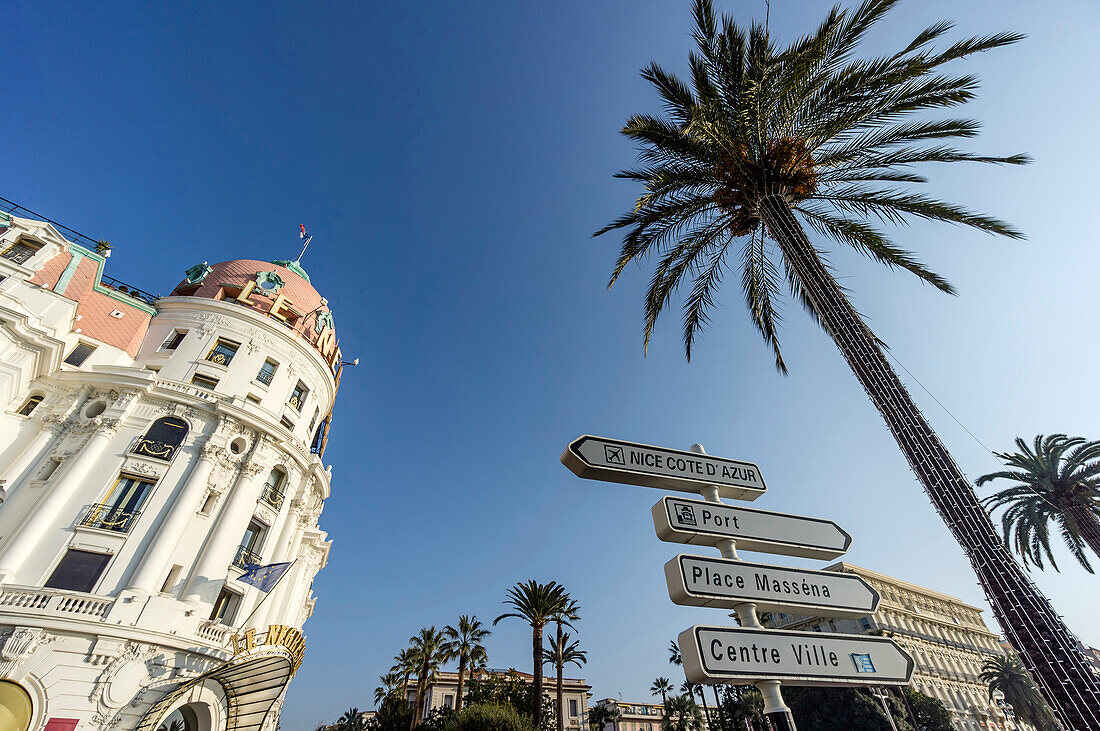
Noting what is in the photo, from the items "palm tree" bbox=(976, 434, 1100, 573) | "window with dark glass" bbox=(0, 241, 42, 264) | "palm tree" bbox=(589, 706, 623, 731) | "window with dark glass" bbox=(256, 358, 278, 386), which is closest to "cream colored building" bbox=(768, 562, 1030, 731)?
"palm tree" bbox=(589, 706, 623, 731)

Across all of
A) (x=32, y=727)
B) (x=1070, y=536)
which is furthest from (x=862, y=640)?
(x=1070, y=536)

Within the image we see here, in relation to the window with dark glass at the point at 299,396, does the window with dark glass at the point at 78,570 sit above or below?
below

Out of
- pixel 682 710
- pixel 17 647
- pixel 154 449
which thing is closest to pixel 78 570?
pixel 17 647

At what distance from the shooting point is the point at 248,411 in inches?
976

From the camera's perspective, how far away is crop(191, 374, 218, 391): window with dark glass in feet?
82.8

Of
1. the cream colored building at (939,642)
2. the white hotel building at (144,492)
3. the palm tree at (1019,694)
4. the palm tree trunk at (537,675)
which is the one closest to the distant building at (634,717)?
the cream colored building at (939,642)

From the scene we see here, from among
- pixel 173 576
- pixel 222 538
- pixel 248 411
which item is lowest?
pixel 173 576

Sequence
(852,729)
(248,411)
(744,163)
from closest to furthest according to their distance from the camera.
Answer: (744,163) → (248,411) → (852,729)

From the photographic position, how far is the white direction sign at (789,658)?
395 centimetres

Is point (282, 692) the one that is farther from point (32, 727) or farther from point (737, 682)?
point (737, 682)

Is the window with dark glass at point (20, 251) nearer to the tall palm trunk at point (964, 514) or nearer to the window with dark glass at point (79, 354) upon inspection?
the window with dark glass at point (79, 354)

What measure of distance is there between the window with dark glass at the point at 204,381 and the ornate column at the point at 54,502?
12.9ft

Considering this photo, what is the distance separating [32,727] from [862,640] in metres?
24.3

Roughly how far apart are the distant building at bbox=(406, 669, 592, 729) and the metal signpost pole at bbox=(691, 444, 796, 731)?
60.6m
